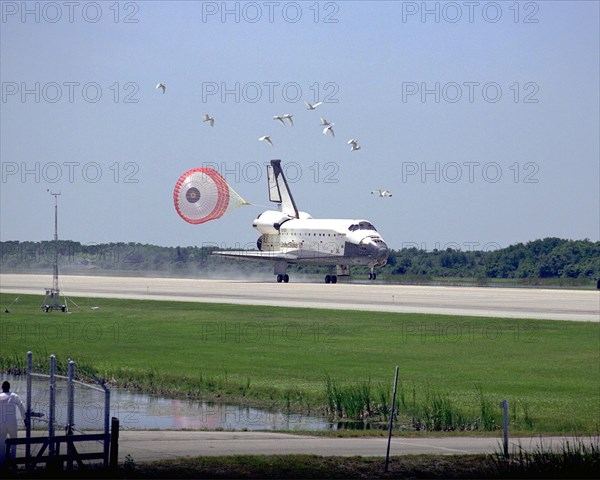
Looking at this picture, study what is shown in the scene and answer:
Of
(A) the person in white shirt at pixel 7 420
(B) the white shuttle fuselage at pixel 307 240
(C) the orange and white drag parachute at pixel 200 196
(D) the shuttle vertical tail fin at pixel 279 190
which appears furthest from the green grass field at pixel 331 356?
(D) the shuttle vertical tail fin at pixel 279 190

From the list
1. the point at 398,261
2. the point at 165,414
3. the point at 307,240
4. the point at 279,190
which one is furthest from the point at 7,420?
the point at 398,261

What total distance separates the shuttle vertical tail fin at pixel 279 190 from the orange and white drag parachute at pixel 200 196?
19079 millimetres

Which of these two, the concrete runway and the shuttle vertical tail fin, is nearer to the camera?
the concrete runway

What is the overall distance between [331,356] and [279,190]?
69.9 m

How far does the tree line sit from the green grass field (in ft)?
180

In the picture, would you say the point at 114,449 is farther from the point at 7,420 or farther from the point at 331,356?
the point at 331,356

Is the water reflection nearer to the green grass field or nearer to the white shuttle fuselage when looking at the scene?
the green grass field

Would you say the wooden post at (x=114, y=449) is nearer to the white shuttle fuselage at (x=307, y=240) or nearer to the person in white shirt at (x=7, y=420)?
the person in white shirt at (x=7, y=420)

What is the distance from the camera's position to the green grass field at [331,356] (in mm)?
33156

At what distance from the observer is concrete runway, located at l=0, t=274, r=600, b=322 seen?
60.9 m

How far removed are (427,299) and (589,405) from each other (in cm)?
3982

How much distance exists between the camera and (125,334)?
51.8 metres

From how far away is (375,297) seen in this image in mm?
73812

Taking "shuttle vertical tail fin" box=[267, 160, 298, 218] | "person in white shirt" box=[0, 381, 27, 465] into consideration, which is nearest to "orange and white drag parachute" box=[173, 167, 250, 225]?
"shuttle vertical tail fin" box=[267, 160, 298, 218]
